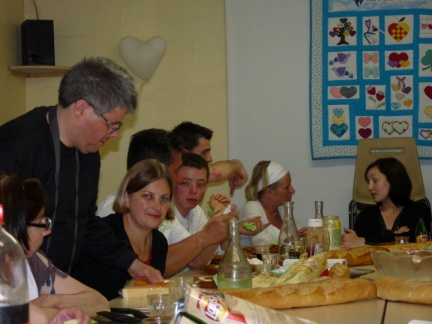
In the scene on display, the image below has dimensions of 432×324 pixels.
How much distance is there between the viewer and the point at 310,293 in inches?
88.1

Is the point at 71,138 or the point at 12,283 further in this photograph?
the point at 71,138

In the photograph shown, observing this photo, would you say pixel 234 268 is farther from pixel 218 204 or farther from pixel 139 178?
pixel 218 204

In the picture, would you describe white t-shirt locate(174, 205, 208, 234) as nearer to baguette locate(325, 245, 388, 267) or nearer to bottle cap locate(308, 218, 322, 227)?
bottle cap locate(308, 218, 322, 227)

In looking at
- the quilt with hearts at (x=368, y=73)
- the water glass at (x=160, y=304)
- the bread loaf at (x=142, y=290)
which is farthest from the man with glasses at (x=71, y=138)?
the quilt with hearts at (x=368, y=73)

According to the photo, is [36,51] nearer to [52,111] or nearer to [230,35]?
[230,35]

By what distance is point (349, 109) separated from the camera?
19.9 ft

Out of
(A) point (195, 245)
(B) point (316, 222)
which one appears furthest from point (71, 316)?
(B) point (316, 222)

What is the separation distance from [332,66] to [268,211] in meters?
1.44

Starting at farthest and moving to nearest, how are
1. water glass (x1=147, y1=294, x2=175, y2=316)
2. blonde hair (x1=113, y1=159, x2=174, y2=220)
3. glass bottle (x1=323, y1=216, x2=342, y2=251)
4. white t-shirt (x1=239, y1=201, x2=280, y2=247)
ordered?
white t-shirt (x1=239, y1=201, x2=280, y2=247), glass bottle (x1=323, y1=216, x2=342, y2=251), blonde hair (x1=113, y1=159, x2=174, y2=220), water glass (x1=147, y1=294, x2=175, y2=316)

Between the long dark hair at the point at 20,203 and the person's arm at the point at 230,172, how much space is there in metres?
2.79

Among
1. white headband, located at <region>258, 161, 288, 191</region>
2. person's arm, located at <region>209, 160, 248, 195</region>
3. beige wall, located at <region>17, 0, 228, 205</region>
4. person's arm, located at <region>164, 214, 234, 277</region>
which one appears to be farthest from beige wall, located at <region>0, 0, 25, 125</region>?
person's arm, located at <region>164, 214, 234, 277</region>

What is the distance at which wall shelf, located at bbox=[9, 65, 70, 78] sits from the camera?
5484mm

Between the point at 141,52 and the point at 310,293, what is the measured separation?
377 centimetres

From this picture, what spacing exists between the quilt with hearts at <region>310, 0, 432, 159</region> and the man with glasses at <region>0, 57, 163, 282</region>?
10.8 ft
